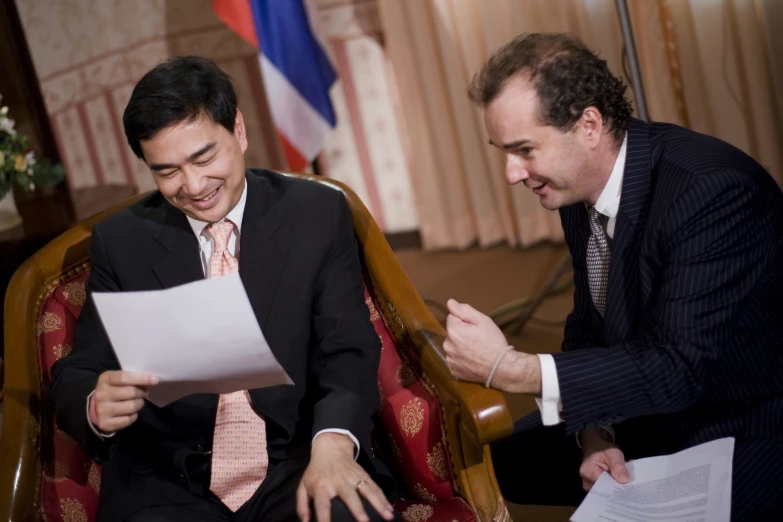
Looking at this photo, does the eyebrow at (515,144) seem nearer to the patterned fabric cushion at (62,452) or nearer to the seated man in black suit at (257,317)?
the seated man in black suit at (257,317)

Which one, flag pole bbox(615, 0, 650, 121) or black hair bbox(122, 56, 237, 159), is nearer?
A: black hair bbox(122, 56, 237, 159)

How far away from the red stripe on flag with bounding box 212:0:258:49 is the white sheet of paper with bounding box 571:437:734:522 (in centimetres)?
297

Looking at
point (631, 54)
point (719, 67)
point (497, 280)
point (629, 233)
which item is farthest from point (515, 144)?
point (497, 280)

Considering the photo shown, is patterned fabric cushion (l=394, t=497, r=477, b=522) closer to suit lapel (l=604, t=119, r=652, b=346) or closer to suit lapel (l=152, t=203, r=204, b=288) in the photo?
suit lapel (l=604, t=119, r=652, b=346)

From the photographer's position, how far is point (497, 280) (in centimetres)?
428

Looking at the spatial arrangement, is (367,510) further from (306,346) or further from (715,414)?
(715,414)

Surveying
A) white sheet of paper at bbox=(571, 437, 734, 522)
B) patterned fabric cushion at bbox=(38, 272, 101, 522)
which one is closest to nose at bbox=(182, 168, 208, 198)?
patterned fabric cushion at bbox=(38, 272, 101, 522)

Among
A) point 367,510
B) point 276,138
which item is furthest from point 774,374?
point 276,138

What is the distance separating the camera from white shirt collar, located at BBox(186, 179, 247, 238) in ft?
6.48

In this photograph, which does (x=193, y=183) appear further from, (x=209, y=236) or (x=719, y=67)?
(x=719, y=67)

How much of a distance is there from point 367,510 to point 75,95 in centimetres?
419

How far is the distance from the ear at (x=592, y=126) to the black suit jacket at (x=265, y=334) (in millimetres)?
599

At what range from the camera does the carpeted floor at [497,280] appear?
3662 millimetres

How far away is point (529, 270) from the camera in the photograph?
430cm
